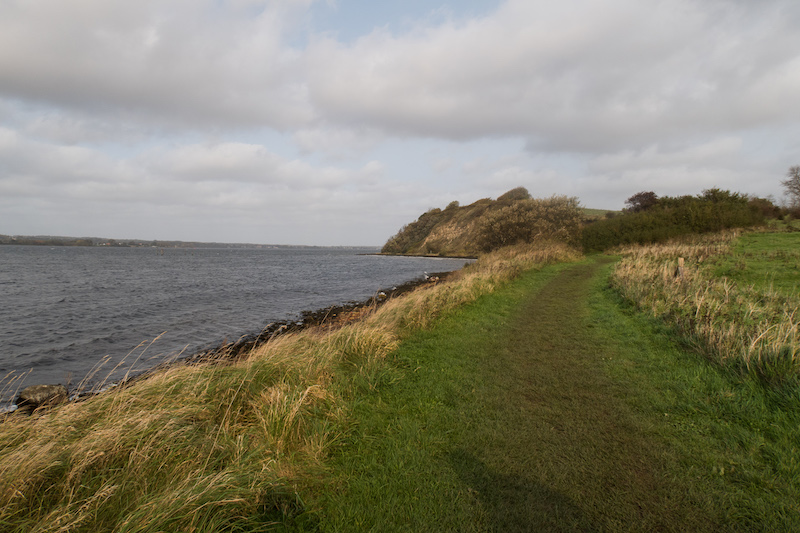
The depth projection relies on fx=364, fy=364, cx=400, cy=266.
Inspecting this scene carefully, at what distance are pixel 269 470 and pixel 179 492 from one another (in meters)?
0.84

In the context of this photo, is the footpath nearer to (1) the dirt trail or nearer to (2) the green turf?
(1) the dirt trail

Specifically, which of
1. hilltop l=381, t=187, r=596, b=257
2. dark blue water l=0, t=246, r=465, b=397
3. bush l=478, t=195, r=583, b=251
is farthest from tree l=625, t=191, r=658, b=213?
dark blue water l=0, t=246, r=465, b=397

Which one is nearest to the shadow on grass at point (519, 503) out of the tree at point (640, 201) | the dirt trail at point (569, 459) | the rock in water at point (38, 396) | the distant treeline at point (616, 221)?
the dirt trail at point (569, 459)

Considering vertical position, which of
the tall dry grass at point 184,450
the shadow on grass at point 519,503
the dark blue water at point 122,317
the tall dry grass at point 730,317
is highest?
the tall dry grass at point 730,317

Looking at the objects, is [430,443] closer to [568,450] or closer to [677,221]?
[568,450]

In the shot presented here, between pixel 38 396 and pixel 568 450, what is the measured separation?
11467 mm


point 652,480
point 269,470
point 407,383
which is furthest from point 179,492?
point 652,480

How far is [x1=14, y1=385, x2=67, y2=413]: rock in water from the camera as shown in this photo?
8.38 metres

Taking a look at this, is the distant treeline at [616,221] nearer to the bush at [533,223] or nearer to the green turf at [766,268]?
the bush at [533,223]

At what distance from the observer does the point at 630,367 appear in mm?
7477

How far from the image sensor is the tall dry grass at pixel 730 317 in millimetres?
6117

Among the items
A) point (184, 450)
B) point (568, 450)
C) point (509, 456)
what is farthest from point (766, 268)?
point (184, 450)

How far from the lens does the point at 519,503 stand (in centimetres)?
380

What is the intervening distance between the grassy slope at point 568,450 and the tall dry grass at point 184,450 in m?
0.51
